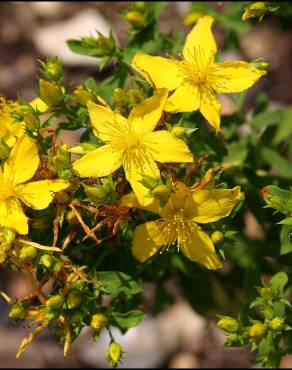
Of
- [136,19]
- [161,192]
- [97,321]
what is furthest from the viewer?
[136,19]

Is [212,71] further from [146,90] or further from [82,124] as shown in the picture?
[82,124]

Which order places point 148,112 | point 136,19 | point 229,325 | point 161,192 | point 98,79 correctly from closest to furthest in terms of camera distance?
point 161,192 < point 148,112 < point 229,325 < point 136,19 < point 98,79

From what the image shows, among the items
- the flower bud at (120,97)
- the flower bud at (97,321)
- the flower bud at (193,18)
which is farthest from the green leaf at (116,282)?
the flower bud at (193,18)

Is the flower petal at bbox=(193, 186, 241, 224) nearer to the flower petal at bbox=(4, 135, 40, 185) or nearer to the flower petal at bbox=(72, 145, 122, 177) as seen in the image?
the flower petal at bbox=(72, 145, 122, 177)

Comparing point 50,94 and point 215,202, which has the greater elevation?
point 50,94

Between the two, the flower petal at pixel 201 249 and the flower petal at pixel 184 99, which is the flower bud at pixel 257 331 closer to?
the flower petal at pixel 201 249

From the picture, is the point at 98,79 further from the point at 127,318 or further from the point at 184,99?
the point at 127,318

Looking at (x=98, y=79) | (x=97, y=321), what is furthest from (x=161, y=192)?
(x=98, y=79)
